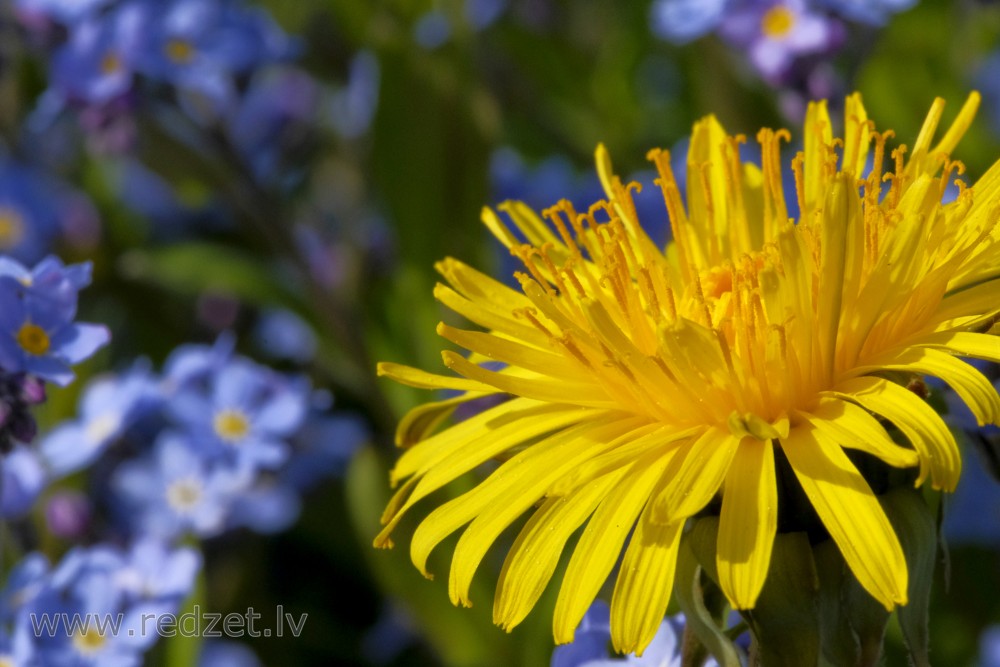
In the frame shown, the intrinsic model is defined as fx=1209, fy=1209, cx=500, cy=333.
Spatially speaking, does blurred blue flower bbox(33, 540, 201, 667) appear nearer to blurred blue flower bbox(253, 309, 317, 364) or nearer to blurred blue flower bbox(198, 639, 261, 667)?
blurred blue flower bbox(198, 639, 261, 667)

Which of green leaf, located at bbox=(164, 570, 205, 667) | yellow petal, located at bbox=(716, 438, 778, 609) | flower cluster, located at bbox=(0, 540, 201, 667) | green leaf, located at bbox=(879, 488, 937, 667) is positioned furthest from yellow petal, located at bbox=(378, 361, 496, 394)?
green leaf, located at bbox=(164, 570, 205, 667)

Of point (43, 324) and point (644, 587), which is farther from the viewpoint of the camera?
point (43, 324)

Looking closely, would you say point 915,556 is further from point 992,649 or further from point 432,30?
point 432,30

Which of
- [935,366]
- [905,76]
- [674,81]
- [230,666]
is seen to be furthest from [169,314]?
[935,366]

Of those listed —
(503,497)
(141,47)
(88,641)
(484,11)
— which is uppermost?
(484,11)

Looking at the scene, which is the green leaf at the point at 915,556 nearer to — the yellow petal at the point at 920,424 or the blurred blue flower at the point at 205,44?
the yellow petal at the point at 920,424

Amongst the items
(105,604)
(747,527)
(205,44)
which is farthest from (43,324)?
(205,44)
